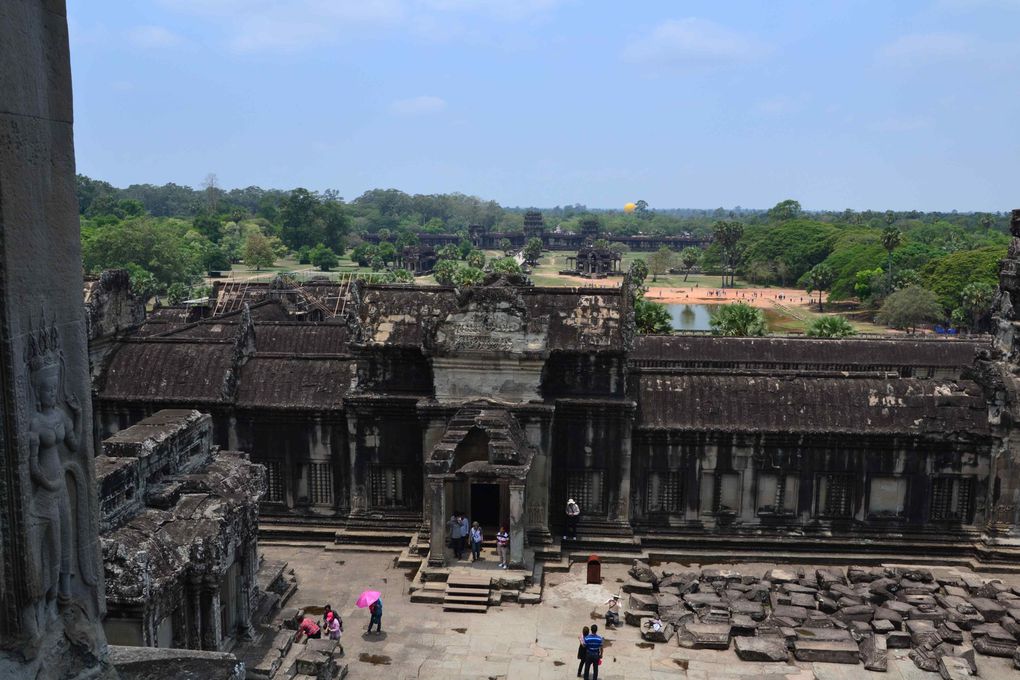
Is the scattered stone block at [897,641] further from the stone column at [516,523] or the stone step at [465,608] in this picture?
the stone step at [465,608]

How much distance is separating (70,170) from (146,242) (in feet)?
338

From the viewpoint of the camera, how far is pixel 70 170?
666cm

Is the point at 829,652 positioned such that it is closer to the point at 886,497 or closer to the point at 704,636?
the point at 704,636

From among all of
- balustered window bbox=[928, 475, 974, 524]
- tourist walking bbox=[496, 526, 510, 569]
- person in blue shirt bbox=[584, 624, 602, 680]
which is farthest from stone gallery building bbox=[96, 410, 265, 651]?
balustered window bbox=[928, 475, 974, 524]

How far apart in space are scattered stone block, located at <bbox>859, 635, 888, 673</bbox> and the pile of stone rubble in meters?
0.02

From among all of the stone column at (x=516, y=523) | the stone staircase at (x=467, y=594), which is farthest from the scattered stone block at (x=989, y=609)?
the stone staircase at (x=467, y=594)

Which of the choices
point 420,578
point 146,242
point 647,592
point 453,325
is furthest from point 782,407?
point 146,242

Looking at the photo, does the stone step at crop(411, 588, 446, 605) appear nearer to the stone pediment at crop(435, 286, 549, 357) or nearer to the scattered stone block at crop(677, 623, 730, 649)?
the scattered stone block at crop(677, 623, 730, 649)

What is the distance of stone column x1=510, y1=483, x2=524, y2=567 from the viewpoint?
22.5 m

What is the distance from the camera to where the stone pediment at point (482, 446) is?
22438 millimetres

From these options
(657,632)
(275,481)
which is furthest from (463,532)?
(275,481)

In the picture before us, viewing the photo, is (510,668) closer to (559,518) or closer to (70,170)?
(559,518)

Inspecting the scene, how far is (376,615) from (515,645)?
3.17 m

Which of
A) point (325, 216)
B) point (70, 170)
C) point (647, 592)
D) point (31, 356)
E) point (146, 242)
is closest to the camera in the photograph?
point (31, 356)
